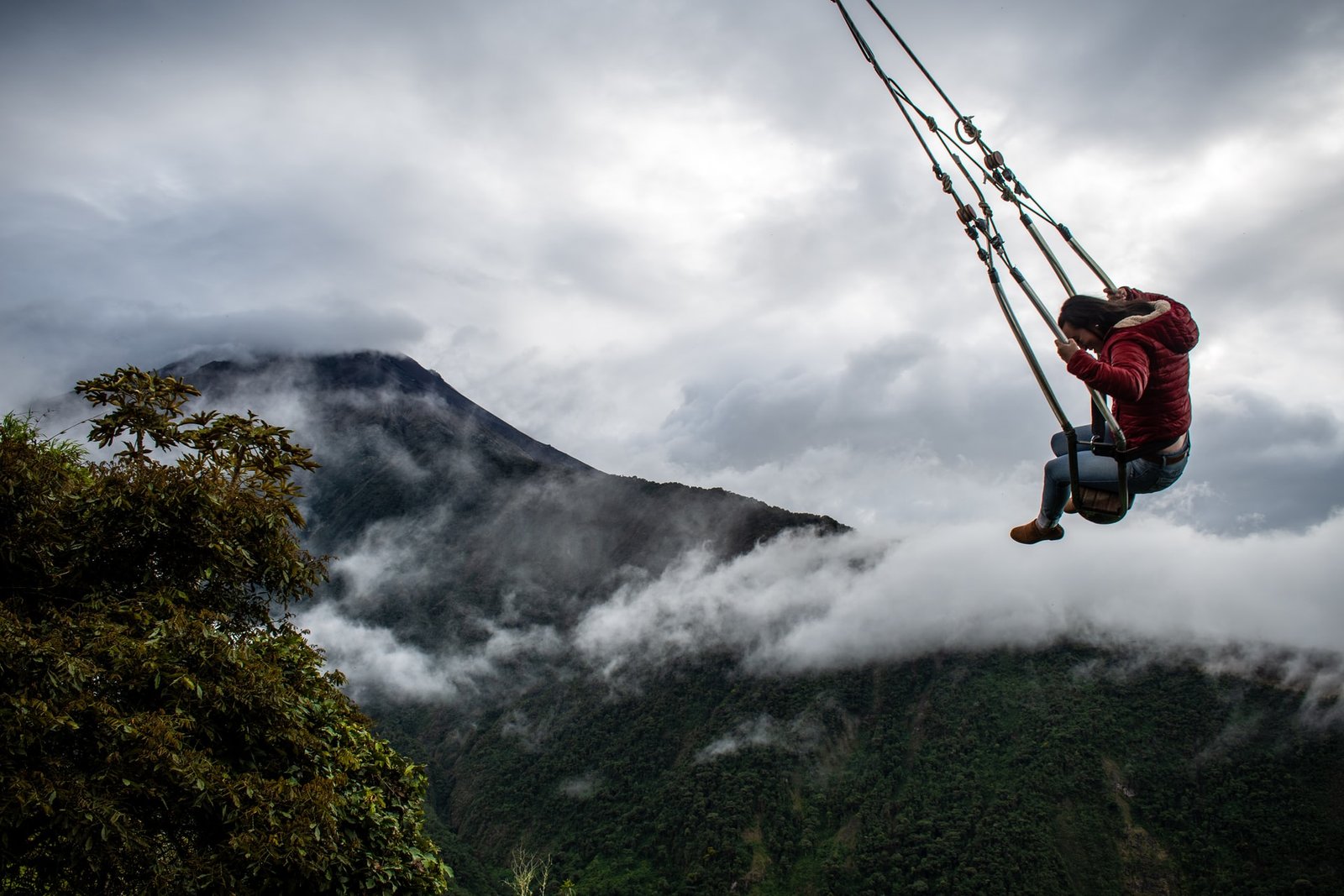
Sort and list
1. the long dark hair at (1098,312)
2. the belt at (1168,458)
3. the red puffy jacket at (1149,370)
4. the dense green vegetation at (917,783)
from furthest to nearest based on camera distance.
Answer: the dense green vegetation at (917,783) < the belt at (1168,458) < the long dark hair at (1098,312) < the red puffy jacket at (1149,370)

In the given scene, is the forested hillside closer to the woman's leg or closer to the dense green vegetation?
the dense green vegetation

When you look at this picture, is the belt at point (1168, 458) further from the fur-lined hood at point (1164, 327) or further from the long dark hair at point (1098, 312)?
the long dark hair at point (1098, 312)

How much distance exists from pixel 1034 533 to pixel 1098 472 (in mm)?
677

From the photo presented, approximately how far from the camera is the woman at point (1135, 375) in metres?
4.32

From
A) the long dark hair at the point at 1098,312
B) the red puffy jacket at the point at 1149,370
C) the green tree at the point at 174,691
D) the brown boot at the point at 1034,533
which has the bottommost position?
the green tree at the point at 174,691

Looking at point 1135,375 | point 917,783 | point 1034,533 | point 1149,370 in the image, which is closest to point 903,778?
point 917,783

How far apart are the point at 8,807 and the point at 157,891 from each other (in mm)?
1025

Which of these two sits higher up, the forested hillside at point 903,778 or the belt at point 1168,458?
the forested hillside at point 903,778

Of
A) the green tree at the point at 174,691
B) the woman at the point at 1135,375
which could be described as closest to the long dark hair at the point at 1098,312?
the woman at the point at 1135,375

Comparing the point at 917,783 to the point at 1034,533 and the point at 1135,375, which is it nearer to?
the point at 1034,533

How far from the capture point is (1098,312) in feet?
15.2

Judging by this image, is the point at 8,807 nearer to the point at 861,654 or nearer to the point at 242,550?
the point at 242,550

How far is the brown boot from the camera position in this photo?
5258 millimetres

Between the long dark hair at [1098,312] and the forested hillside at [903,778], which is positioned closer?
the long dark hair at [1098,312]
